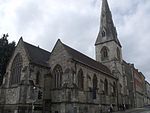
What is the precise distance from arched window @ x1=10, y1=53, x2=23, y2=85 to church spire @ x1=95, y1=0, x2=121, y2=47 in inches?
1083

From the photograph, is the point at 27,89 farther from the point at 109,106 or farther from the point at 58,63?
the point at 109,106

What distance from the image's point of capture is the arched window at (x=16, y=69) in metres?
35.6

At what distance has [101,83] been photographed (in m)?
41.7

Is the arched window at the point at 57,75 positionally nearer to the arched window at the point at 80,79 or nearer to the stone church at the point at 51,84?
the stone church at the point at 51,84

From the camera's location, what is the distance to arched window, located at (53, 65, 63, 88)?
35312 millimetres

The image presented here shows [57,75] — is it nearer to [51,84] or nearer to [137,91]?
[51,84]

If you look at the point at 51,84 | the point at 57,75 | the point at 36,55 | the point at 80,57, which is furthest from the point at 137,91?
the point at 36,55

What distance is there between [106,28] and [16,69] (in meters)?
31.1

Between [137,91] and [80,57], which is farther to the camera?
[137,91]

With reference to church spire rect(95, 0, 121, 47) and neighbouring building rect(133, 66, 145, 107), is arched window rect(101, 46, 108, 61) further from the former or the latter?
neighbouring building rect(133, 66, 145, 107)

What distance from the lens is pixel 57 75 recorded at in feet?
118

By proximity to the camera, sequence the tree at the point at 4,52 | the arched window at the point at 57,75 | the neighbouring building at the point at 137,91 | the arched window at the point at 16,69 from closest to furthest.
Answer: the arched window at the point at 57,75 < the arched window at the point at 16,69 < the tree at the point at 4,52 < the neighbouring building at the point at 137,91

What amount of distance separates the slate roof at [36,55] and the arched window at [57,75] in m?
2.15

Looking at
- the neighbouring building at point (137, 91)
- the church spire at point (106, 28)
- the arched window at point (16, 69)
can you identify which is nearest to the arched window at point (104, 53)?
the church spire at point (106, 28)
